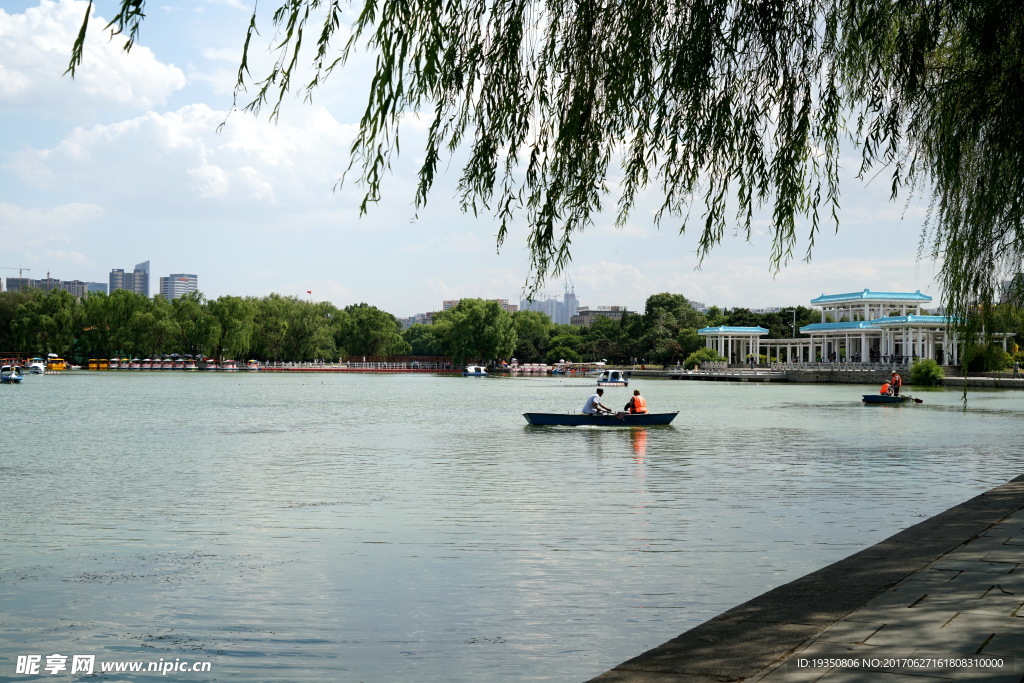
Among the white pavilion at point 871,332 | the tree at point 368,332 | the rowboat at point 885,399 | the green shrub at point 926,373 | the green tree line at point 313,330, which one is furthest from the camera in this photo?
the tree at point 368,332

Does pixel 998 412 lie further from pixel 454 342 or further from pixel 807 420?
pixel 454 342

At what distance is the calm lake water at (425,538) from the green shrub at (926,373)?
4047 centimetres

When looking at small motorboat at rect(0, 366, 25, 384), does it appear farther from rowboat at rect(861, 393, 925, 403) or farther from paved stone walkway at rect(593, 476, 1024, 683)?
paved stone walkway at rect(593, 476, 1024, 683)

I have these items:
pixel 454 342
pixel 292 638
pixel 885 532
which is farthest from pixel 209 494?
pixel 454 342

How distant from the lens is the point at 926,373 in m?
62.6

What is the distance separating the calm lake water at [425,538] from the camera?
265 inches

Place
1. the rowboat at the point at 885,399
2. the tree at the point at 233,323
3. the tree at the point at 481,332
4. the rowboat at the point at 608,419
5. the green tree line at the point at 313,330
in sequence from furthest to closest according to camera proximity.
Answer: the tree at the point at 481,332 < the tree at the point at 233,323 < the green tree line at the point at 313,330 < the rowboat at the point at 885,399 < the rowboat at the point at 608,419

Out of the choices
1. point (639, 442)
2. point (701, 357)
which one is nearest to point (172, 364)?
point (701, 357)

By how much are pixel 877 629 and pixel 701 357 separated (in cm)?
9162

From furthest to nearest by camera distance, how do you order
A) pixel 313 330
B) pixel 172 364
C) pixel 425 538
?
pixel 313 330 → pixel 172 364 → pixel 425 538

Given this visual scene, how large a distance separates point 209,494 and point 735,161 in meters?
11.3

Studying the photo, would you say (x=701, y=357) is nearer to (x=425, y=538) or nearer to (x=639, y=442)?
(x=639, y=442)

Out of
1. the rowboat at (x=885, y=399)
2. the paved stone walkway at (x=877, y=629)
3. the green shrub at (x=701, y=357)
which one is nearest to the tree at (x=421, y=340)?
the green shrub at (x=701, y=357)

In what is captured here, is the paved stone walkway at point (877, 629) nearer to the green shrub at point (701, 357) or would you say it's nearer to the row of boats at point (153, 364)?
the green shrub at point (701, 357)
